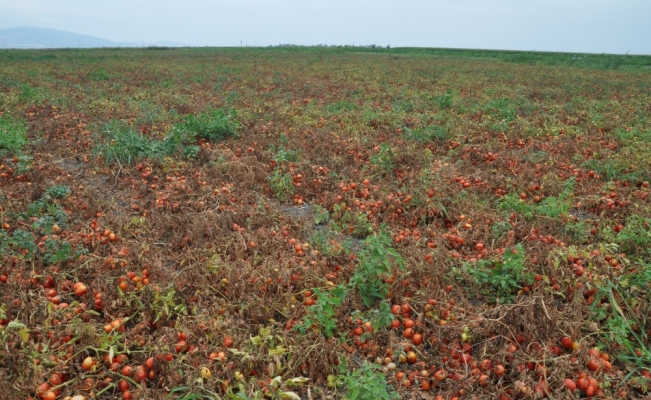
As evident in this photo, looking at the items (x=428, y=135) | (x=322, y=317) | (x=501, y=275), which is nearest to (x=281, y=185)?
(x=322, y=317)

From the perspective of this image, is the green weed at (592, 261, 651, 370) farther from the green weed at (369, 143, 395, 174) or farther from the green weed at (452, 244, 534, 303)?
the green weed at (369, 143, 395, 174)

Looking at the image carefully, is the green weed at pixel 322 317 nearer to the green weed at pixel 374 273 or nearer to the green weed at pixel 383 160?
the green weed at pixel 374 273

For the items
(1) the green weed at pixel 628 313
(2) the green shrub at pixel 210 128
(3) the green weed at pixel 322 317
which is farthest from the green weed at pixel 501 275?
(2) the green shrub at pixel 210 128

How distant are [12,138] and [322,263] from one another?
688 cm

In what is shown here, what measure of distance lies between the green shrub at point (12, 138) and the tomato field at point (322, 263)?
0.06 m

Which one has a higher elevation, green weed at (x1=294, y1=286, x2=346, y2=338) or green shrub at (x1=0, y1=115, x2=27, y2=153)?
green shrub at (x1=0, y1=115, x2=27, y2=153)

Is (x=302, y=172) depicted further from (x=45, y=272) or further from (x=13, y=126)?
(x=13, y=126)

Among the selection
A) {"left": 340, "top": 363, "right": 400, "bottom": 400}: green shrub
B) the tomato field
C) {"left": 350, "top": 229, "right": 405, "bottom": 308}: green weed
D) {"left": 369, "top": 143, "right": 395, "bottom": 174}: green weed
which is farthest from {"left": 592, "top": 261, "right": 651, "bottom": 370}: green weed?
{"left": 369, "top": 143, "right": 395, "bottom": 174}: green weed

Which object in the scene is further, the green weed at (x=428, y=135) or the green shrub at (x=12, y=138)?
the green weed at (x=428, y=135)

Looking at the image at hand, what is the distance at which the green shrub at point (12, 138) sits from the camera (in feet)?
25.4

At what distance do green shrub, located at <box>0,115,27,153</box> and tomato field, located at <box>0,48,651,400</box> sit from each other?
0.06m

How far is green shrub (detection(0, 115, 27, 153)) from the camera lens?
775 cm

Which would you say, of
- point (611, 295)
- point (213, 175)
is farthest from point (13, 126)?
point (611, 295)

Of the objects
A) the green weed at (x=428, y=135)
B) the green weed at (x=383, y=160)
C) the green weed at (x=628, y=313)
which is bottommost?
the green weed at (x=628, y=313)
